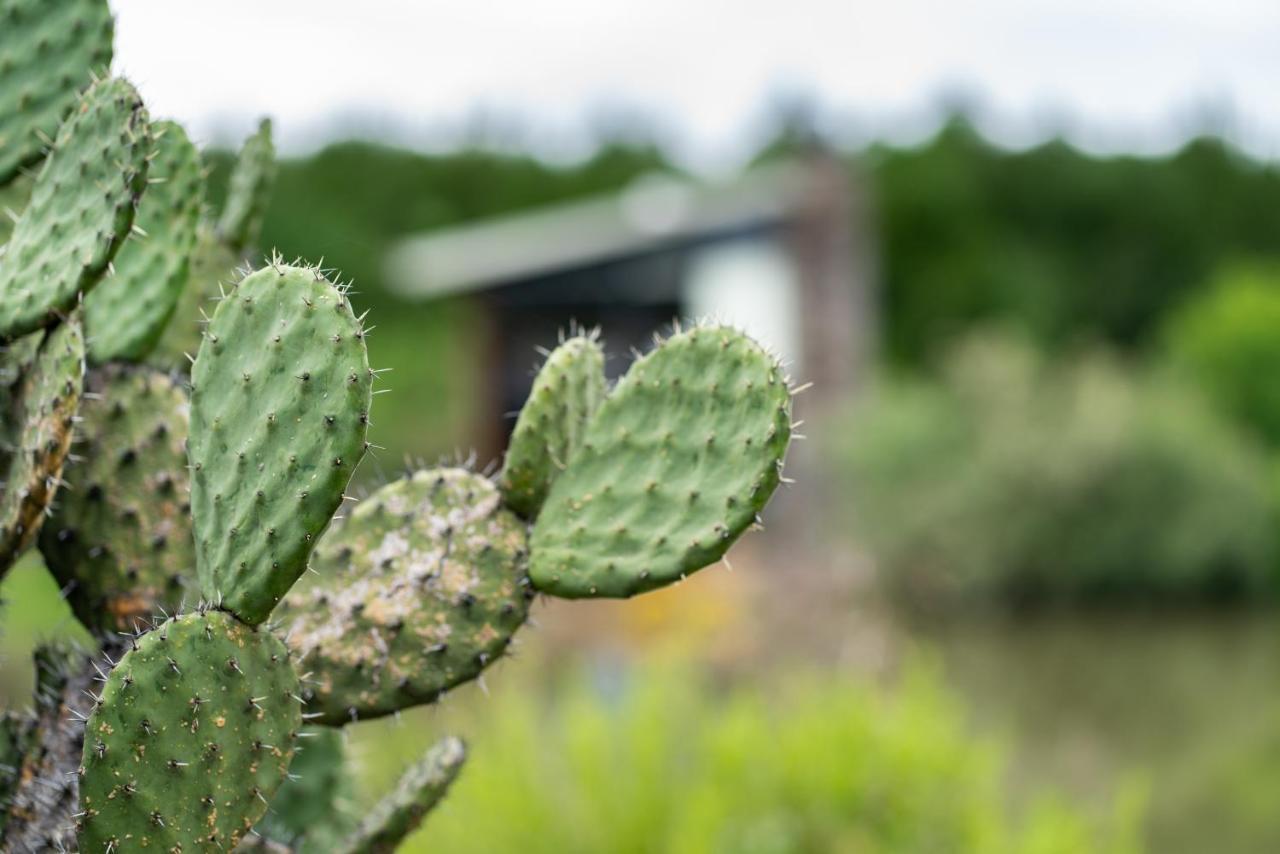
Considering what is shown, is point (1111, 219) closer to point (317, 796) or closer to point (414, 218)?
point (414, 218)

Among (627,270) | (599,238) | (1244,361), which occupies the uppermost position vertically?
(599,238)

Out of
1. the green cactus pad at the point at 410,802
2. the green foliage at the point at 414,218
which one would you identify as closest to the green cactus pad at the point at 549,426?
the green cactus pad at the point at 410,802

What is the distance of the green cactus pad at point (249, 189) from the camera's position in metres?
1.54

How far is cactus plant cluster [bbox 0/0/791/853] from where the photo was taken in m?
Result: 1.01

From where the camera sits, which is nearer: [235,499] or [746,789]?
[235,499]

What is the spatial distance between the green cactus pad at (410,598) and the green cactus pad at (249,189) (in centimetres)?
42

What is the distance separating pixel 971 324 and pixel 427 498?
57.2 ft

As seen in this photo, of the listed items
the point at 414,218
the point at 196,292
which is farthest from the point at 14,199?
the point at 414,218

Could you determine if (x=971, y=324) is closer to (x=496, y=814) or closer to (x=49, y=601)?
(x=49, y=601)

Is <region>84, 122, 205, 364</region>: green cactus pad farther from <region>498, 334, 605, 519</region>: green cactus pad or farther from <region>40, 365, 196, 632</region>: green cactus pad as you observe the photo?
<region>498, 334, 605, 519</region>: green cactus pad

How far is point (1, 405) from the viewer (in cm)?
126

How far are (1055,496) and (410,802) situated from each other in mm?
11857

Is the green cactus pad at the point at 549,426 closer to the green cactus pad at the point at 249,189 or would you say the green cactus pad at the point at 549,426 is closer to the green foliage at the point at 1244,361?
the green cactus pad at the point at 249,189

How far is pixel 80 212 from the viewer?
1154mm
